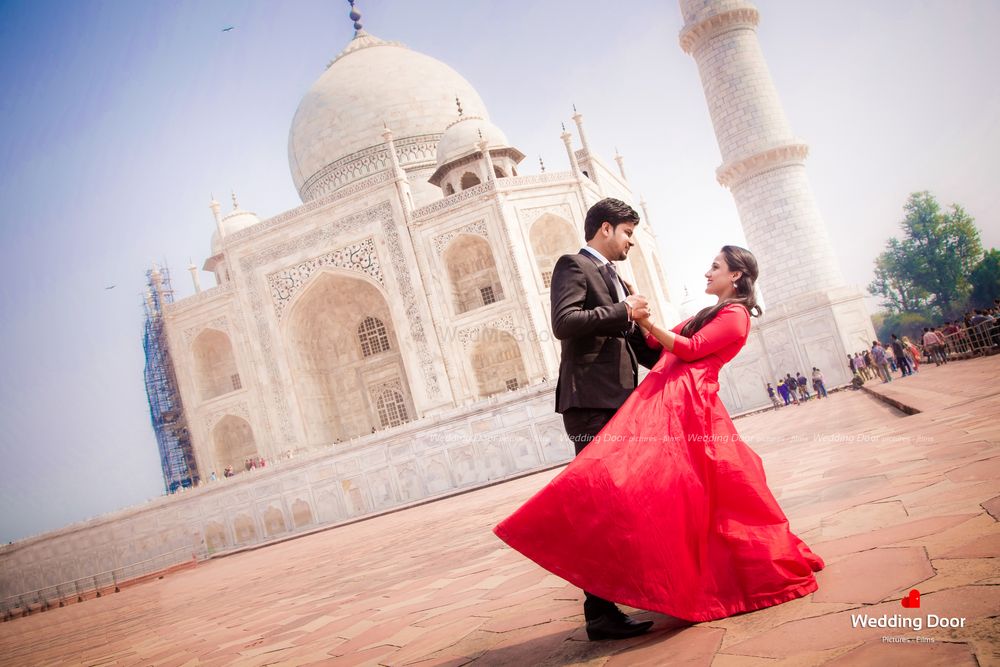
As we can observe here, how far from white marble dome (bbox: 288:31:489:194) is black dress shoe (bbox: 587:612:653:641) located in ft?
78.6

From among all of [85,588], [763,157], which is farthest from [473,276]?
[85,588]

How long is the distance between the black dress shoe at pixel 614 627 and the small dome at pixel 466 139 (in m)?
19.4

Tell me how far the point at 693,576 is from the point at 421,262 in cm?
1783

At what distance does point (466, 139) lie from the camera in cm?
2080

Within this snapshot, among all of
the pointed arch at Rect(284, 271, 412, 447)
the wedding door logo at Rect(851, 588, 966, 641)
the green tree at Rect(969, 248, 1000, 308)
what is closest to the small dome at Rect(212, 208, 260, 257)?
the pointed arch at Rect(284, 271, 412, 447)

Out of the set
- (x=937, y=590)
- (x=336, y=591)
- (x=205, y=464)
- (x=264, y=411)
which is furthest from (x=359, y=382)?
(x=937, y=590)

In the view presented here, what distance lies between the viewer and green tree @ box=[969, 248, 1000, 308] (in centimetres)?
2936

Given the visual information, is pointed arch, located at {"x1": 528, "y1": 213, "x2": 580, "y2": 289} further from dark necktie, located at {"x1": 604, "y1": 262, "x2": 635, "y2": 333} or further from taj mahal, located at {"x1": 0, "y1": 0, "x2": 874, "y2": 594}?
dark necktie, located at {"x1": 604, "y1": 262, "x2": 635, "y2": 333}

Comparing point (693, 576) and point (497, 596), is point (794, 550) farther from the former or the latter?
point (497, 596)

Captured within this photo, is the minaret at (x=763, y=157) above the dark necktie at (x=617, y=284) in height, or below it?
above

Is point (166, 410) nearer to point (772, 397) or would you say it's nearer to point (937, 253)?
point (772, 397)

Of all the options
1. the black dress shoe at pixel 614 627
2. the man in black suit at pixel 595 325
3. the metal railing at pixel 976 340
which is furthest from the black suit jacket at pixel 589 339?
the metal railing at pixel 976 340

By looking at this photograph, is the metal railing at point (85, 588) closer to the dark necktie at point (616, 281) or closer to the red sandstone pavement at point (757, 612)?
the red sandstone pavement at point (757, 612)

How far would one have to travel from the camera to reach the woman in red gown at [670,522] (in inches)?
69.3
